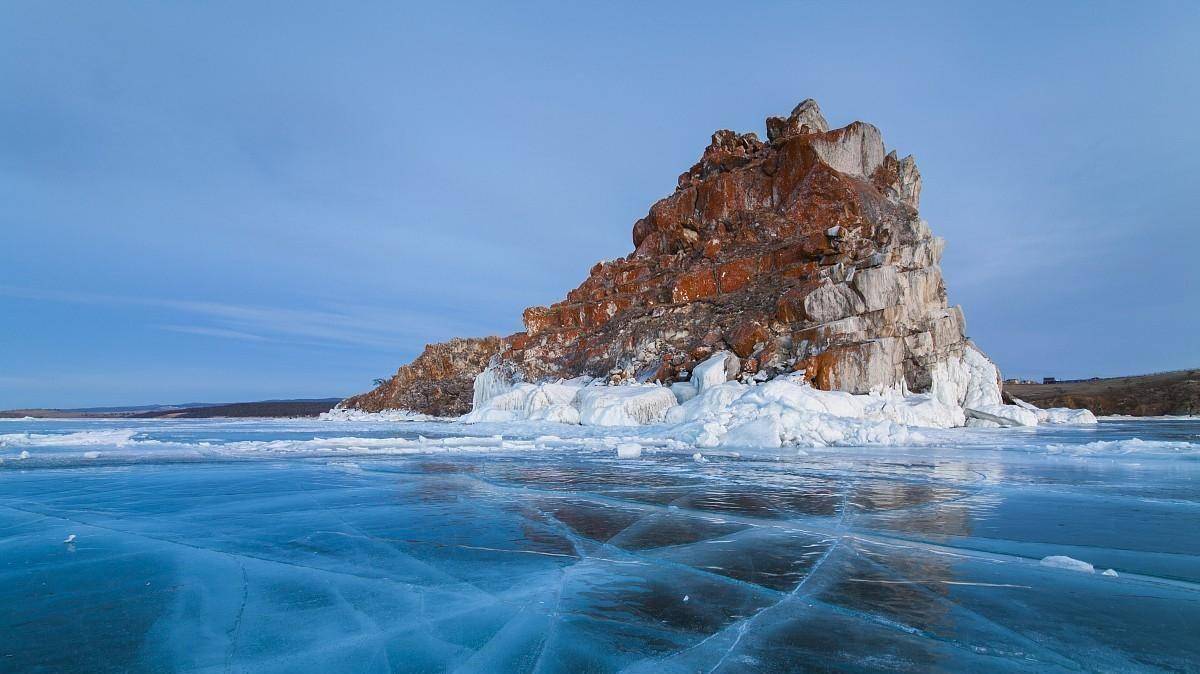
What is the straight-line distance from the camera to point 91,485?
9.77 m

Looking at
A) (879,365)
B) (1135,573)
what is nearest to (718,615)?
(1135,573)

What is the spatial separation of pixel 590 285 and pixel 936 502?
51774 mm

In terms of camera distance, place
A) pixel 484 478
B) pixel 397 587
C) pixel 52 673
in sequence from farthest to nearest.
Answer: pixel 484 478, pixel 397 587, pixel 52 673

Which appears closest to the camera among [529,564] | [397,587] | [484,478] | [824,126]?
[397,587]

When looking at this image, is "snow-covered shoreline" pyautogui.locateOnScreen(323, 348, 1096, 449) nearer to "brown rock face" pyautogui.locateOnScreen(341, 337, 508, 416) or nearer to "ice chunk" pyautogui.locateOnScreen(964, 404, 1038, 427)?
"ice chunk" pyautogui.locateOnScreen(964, 404, 1038, 427)

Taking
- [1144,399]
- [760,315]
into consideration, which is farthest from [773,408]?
[1144,399]

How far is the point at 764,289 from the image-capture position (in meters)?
41.9

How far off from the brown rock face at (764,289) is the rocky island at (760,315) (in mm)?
124

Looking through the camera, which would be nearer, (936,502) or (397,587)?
(397,587)

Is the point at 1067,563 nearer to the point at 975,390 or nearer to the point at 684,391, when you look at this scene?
the point at 684,391

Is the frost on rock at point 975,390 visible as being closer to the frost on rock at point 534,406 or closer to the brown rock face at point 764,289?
the brown rock face at point 764,289

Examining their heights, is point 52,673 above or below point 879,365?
below

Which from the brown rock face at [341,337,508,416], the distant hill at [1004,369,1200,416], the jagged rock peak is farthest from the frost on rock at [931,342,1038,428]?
the brown rock face at [341,337,508,416]

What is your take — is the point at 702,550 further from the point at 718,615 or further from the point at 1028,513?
the point at 1028,513
